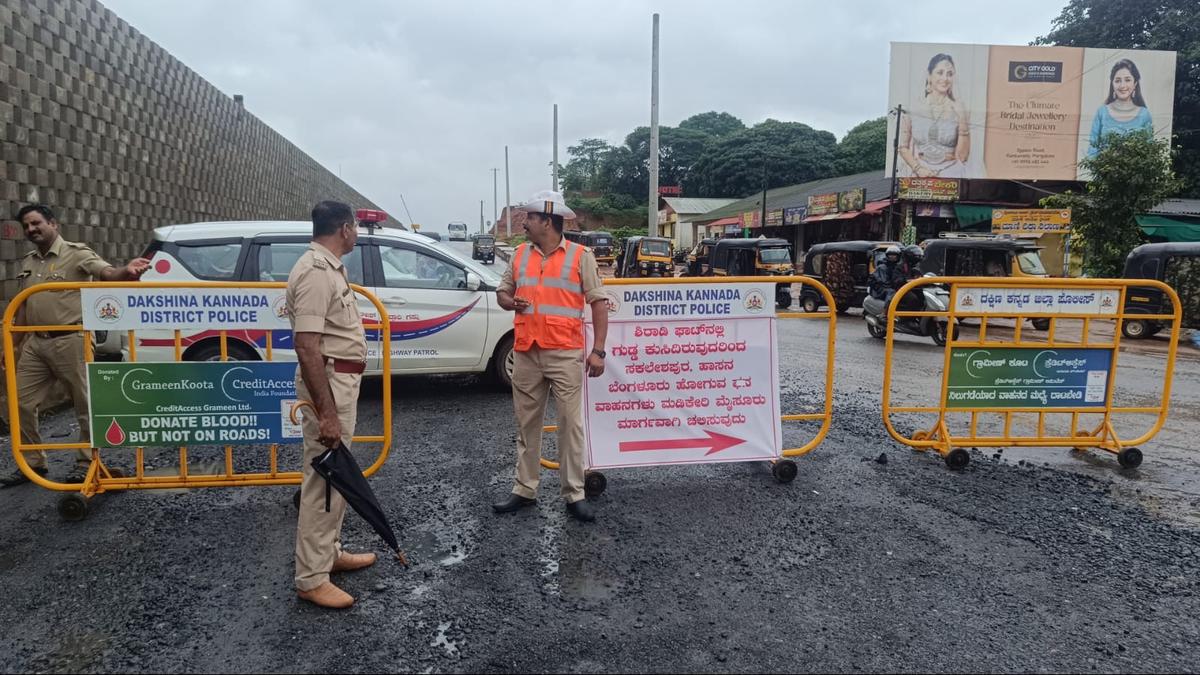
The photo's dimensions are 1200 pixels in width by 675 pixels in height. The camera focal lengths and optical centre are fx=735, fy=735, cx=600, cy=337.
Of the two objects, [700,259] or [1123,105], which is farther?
[1123,105]

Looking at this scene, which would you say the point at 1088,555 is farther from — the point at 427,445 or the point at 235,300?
the point at 235,300

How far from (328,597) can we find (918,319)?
1166 cm

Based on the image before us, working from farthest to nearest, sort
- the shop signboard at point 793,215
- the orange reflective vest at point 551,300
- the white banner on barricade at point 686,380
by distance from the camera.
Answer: the shop signboard at point 793,215 → the white banner on barricade at point 686,380 → the orange reflective vest at point 551,300

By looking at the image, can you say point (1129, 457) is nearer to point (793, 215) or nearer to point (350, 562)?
point (350, 562)

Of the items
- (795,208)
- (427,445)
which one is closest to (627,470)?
(427,445)

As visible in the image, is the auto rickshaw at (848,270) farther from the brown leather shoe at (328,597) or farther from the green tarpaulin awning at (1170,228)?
the green tarpaulin awning at (1170,228)

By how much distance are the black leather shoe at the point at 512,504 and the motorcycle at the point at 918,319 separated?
9.61 metres

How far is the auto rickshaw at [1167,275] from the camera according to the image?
13016 mm

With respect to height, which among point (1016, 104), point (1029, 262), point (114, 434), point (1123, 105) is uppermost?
point (1123, 105)

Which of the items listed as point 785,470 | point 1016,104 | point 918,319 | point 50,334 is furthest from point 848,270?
point 1016,104

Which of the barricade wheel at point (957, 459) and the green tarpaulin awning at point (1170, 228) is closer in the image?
the barricade wheel at point (957, 459)

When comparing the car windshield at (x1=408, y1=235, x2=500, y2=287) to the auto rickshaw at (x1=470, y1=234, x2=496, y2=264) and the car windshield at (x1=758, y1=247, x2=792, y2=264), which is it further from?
the auto rickshaw at (x1=470, y1=234, x2=496, y2=264)

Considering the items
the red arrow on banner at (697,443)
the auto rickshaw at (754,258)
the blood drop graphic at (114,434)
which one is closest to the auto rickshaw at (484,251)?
the auto rickshaw at (754,258)

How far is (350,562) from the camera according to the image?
3.45 metres
